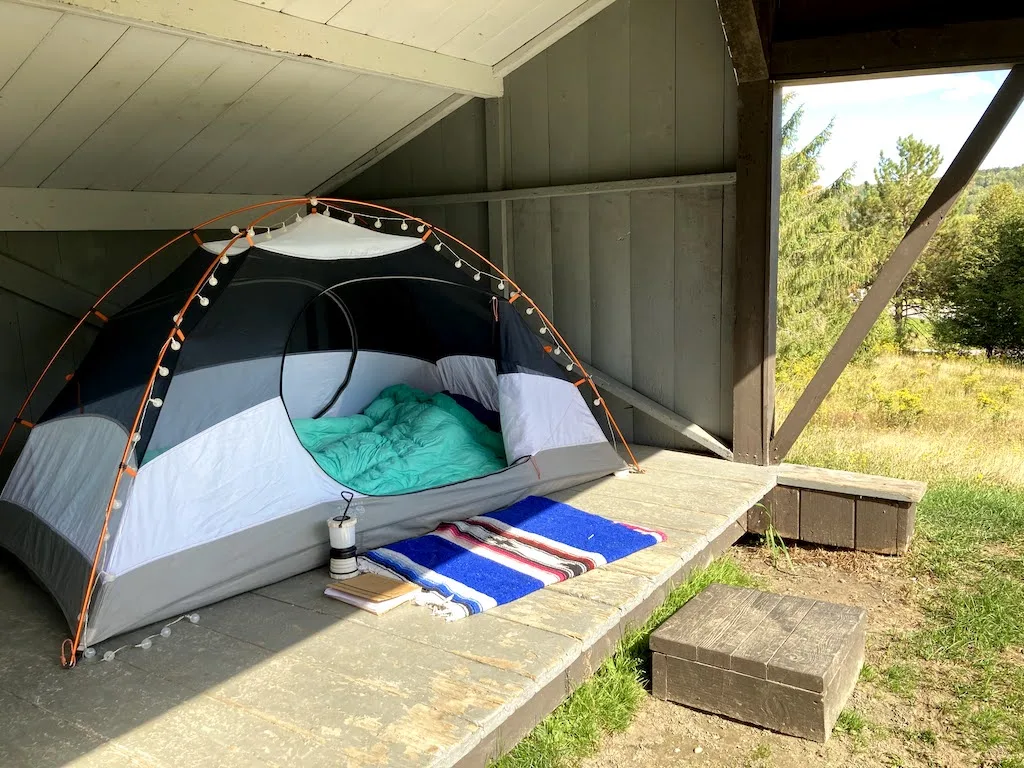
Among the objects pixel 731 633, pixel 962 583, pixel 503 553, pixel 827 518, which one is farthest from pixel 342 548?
pixel 962 583

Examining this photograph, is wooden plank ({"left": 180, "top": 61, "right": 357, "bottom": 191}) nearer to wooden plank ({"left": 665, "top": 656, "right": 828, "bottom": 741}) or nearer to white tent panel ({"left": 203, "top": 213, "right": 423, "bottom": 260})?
white tent panel ({"left": 203, "top": 213, "right": 423, "bottom": 260})

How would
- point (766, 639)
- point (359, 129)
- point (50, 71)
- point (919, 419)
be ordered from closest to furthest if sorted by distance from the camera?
point (766, 639), point (50, 71), point (359, 129), point (919, 419)

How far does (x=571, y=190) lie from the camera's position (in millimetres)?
4125

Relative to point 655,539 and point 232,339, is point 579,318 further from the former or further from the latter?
point 232,339

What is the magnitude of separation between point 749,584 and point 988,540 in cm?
117

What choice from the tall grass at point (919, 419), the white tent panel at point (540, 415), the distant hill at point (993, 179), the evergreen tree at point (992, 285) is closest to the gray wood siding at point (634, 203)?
the white tent panel at point (540, 415)

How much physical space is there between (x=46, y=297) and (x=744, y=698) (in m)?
3.47

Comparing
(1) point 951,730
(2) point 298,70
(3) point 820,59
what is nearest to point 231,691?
(1) point 951,730

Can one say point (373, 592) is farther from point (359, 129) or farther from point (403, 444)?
point (359, 129)

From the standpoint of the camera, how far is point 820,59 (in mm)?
3346

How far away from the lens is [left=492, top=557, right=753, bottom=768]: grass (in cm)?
229

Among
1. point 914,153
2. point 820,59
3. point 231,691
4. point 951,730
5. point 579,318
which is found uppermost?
point 914,153

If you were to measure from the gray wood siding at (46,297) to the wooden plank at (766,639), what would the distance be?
3.14m

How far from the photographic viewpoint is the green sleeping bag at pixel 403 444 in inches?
126
